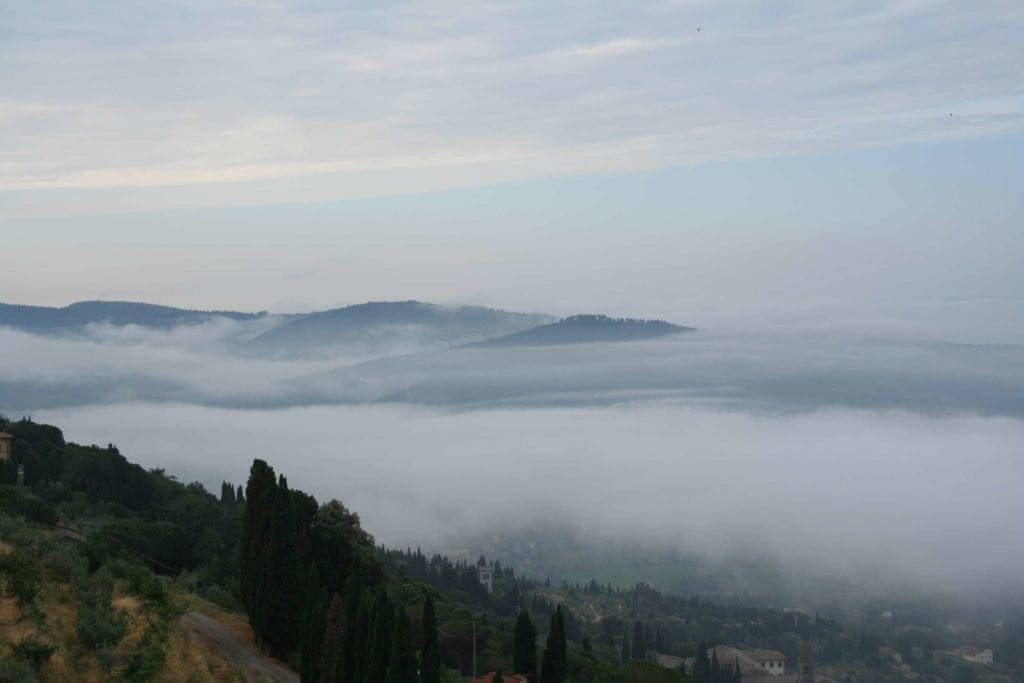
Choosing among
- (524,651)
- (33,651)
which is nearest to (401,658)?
(33,651)

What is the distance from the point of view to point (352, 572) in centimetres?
5391

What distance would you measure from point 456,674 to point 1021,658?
447 feet

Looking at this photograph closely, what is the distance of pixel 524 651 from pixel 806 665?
94.4 m

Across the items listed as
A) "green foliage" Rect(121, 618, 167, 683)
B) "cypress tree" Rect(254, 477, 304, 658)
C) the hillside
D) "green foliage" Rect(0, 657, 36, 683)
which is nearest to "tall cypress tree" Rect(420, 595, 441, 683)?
"cypress tree" Rect(254, 477, 304, 658)

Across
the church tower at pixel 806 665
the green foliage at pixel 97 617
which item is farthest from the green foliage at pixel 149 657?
the church tower at pixel 806 665

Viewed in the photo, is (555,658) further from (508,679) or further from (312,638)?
(312,638)

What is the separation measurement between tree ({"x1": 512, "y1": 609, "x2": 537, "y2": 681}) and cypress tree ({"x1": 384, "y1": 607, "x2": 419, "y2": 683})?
42.3 feet

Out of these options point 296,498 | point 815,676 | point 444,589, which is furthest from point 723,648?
point 296,498

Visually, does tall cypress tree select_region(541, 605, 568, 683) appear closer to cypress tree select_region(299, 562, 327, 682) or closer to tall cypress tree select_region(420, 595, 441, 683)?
tall cypress tree select_region(420, 595, 441, 683)

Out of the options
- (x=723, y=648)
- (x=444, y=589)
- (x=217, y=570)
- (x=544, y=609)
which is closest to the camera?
(x=217, y=570)

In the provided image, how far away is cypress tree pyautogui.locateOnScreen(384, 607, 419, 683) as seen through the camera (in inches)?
1571

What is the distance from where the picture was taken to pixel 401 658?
40.4 meters

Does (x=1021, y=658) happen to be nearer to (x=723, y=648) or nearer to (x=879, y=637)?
(x=879, y=637)

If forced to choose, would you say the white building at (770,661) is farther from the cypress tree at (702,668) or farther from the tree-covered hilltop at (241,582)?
the tree-covered hilltop at (241,582)
